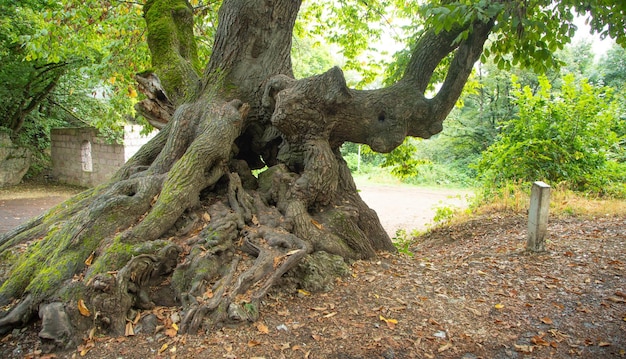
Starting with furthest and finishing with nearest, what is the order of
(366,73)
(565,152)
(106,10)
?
1. (366,73)
2. (565,152)
3. (106,10)

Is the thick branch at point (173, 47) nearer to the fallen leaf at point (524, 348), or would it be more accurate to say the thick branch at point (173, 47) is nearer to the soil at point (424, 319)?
the soil at point (424, 319)

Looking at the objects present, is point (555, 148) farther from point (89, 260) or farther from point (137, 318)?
point (89, 260)

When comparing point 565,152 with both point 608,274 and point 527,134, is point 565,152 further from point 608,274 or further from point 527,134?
point 608,274

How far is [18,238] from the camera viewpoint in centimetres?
403

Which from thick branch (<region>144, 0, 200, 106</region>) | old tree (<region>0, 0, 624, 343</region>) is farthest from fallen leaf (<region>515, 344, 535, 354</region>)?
thick branch (<region>144, 0, 200, 106</region>)

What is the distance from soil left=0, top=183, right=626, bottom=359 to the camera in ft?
9.09

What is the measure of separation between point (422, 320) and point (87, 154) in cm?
1588

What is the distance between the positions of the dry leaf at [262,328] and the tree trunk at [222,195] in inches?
3.3

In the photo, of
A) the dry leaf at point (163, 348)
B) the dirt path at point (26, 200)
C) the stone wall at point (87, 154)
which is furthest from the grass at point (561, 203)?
the stone wall at point (87, 154)

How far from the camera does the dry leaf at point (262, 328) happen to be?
294 centimetres

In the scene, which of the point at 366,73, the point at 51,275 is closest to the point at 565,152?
the point at 366,73

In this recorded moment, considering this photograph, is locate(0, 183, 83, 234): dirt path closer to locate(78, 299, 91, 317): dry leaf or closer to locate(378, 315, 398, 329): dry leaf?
locate(78, 299, 91, 317): dry leaf

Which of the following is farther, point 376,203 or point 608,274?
point 376,203

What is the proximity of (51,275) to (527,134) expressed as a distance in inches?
390
